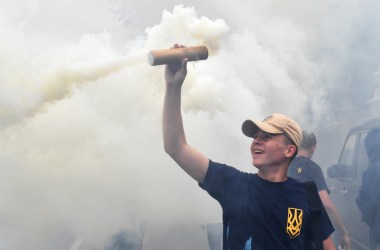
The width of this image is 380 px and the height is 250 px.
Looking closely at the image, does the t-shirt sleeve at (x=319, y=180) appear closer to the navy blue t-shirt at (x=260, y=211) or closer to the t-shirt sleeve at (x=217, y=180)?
the navy blue t-shirt at (x=260, y=211)

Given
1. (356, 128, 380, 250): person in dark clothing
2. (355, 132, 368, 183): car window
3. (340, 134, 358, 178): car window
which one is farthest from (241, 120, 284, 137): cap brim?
(340, 134, 358, 178): car window

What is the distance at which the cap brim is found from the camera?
6.12ft

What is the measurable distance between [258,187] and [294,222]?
0.64 feet

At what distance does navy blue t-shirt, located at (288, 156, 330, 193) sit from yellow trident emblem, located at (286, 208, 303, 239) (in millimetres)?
2117

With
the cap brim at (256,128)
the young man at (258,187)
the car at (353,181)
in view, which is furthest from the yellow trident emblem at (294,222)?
the car at (353,181)

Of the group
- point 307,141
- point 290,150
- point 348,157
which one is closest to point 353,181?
point 348,157

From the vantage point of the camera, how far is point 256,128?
76.7 inches

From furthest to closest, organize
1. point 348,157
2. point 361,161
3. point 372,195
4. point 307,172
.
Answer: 1. point 348,157
2. point 361,161
3. point 307,172
4. point 372,195

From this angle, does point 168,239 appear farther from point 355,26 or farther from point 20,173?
point 355,26

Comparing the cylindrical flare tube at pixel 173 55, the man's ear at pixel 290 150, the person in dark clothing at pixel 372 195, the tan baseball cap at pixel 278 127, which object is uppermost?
the cylindrical flare tube at pixel 173 55

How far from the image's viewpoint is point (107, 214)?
6398mm

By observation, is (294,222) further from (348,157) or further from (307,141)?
(348,157)

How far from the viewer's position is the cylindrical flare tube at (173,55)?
1851mm

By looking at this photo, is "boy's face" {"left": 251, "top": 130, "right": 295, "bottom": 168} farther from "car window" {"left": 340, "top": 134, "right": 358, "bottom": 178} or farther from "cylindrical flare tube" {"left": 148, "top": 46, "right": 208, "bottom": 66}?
"car window" {"left": 340, "top": 134, "right": 358, "bottom": 178}
